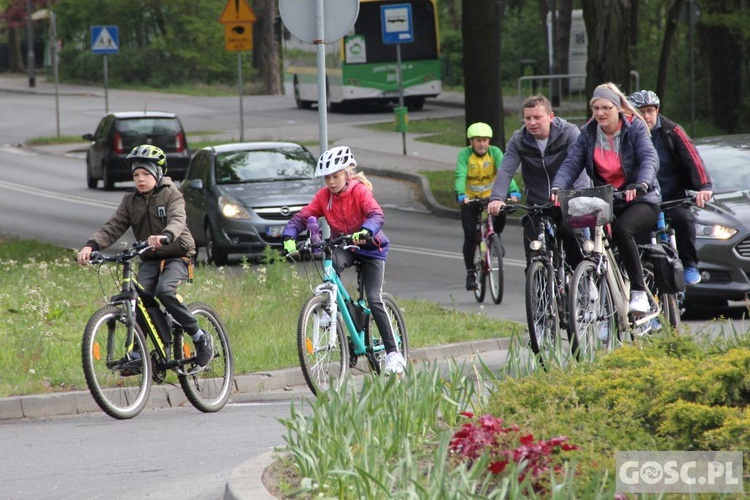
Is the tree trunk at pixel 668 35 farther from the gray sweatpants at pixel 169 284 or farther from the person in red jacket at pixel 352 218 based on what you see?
the gray sweatpants at pixel 169 284

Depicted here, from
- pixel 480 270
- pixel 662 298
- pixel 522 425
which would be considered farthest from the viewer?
pixel 480 270

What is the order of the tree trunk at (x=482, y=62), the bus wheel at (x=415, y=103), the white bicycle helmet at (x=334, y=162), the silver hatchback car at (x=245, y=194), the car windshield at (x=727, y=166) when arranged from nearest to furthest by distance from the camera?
the white bicycle helmet at (x=334, y=162) < the car windshield at (x=727, y=166) < the silver hatchback car at (x=245, y=194) < the tree trunk at (x=482, y=62) < the bus wheel at (x=415, y=103)

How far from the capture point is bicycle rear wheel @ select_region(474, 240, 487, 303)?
15.1m

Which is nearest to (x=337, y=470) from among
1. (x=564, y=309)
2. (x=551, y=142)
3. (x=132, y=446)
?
(x=132, y=446)

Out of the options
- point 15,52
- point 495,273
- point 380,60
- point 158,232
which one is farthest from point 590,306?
point 15,52

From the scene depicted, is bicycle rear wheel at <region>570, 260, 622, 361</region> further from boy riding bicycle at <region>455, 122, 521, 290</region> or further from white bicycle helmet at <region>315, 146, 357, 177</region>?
boy riding bicycle at <region>455, 122, 521, 290</region>

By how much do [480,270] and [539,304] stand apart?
5.51 metres

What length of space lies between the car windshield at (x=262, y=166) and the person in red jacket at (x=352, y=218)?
1070 centimetres

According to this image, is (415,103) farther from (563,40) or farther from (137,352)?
(137,352)

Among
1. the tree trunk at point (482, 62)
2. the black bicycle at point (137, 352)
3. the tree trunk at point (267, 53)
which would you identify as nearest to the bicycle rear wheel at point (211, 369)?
the black bicycle at point (137, 352)

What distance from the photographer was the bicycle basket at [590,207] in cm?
934

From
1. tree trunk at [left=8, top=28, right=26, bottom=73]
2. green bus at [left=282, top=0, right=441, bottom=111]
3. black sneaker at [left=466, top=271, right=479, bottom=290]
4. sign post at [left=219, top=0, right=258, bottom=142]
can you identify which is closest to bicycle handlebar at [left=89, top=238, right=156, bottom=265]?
black sneaker at [left=466, top=271, right=479, bottom=290]

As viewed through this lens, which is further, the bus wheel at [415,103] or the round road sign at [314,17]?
the bus wheel at [415,103]

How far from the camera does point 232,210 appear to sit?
19.6 meters
